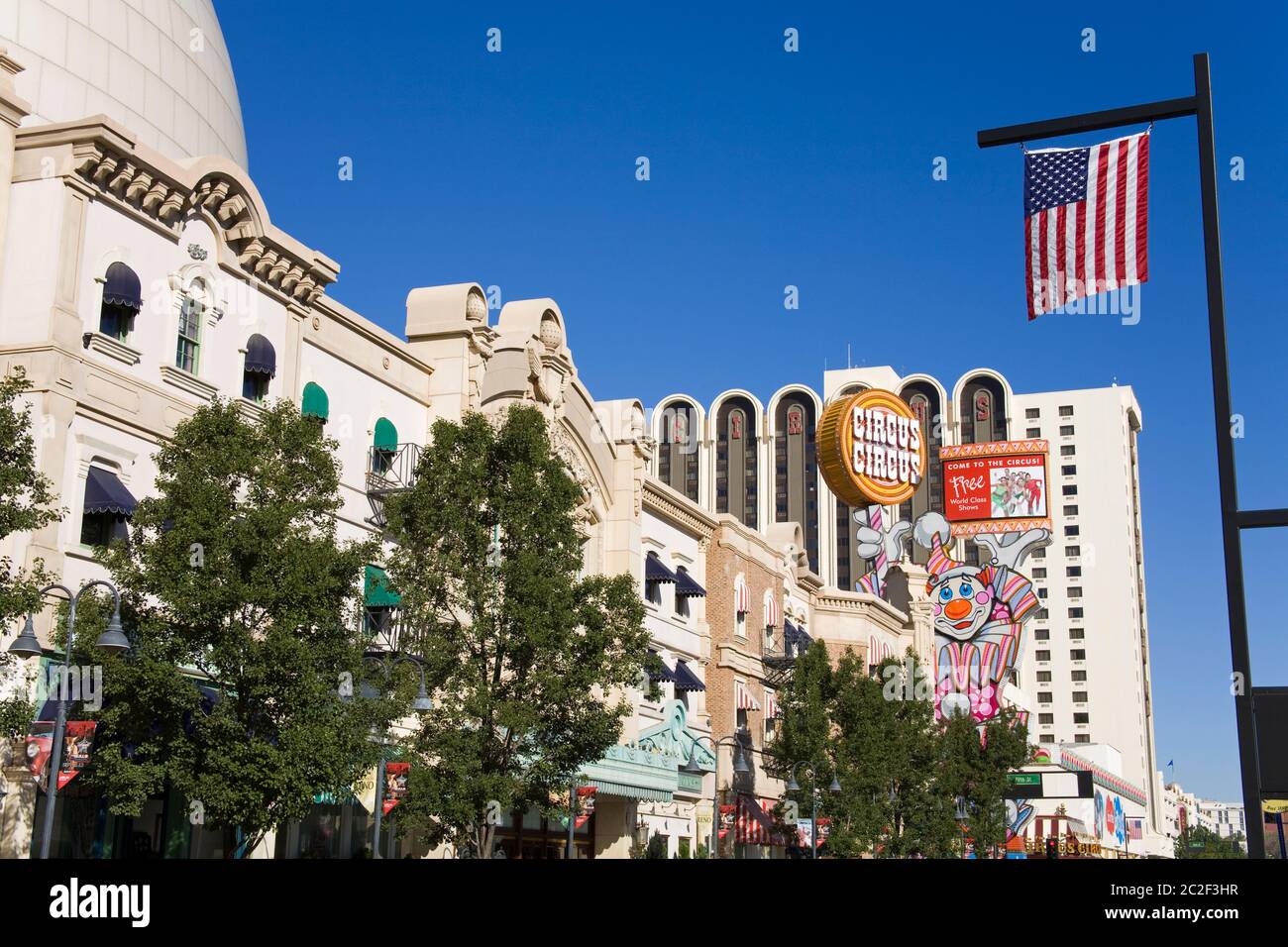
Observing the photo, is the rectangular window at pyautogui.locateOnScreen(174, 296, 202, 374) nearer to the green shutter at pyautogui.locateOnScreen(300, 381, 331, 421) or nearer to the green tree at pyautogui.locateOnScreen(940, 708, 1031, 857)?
the green shutter at pyautogui.locateOnScreen(300, 381, 331, 421)

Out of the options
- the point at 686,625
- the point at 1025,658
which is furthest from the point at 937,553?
the point at 1025,658

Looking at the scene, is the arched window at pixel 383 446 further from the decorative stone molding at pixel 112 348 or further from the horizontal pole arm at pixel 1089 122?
the horizontal pole arm at pixel 1089 122

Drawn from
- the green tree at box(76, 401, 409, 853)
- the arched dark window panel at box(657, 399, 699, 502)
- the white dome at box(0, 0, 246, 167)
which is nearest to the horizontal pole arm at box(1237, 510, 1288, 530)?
the green tree at box(76, 401, 409, 853)

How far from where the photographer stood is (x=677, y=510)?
51281 millimetres

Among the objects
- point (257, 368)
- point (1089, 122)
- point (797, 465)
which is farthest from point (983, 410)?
point (1089, 122)

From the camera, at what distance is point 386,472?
35062 millimetres

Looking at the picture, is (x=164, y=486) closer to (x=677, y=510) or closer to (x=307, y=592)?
(x=307, y=592)

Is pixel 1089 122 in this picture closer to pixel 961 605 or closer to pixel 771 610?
pixel 771 610

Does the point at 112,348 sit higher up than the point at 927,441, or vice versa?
the point at 927,441

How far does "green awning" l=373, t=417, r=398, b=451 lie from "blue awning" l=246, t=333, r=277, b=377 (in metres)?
4.72

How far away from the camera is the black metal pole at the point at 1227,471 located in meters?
9.03

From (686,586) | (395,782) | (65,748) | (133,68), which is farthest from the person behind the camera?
(686,586)

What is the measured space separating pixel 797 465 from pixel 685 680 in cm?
10665

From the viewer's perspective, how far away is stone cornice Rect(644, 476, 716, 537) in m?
49.2
